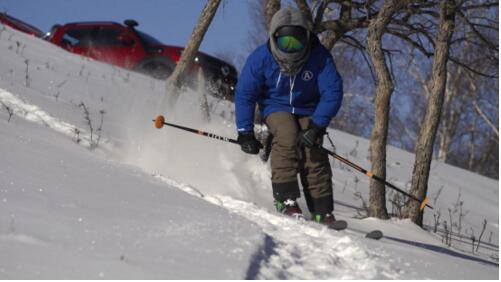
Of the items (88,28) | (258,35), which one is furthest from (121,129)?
(258,35)

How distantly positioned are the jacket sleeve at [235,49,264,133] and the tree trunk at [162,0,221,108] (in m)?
3.20

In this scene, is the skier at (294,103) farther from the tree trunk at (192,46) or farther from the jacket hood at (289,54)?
the tree trunk at (192,46)

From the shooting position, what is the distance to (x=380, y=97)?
7.05 meters

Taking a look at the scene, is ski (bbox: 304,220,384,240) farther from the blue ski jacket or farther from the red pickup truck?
the red pickup truck

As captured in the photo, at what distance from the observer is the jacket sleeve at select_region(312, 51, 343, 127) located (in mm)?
5117

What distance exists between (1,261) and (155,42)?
12231mm

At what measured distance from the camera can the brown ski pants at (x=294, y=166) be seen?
5215 millimetres

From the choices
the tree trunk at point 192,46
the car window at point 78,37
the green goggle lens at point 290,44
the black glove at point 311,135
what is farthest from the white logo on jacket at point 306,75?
the car window at point 78,37

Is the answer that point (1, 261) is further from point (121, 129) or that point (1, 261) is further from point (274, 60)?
point (121, 129)

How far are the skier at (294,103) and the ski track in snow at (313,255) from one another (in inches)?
27.1

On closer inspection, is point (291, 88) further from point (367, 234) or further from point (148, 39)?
point (148, 39)

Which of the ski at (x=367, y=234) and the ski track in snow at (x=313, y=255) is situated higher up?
the ski track in snow at (x=313, y=255)

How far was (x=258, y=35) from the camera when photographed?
27.7 meters

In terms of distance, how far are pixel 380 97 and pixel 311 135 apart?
2.21 metres
